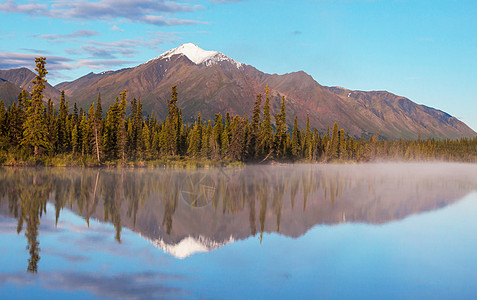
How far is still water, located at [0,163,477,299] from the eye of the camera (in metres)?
15.1

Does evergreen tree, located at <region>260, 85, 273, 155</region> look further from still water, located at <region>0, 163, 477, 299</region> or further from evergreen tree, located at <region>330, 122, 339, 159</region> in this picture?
still water, located at <region>0, 163, 477, 299</region>

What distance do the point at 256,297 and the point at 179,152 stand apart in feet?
348

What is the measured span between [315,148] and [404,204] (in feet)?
420

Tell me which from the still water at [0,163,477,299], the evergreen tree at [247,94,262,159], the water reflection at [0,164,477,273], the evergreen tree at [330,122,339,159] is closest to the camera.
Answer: the still water at [0,163,477,299]

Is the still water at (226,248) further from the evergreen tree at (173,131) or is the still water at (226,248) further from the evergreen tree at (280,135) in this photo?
the evergreen tree at (280,135)

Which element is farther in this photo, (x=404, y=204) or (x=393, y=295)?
(x=404, y=204)

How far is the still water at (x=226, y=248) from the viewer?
15102 mm

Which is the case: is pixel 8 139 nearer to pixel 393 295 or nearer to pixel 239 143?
pixel 239 143

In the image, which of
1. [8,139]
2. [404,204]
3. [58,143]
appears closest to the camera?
[404,204]

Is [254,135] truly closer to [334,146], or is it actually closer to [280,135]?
[280,135]

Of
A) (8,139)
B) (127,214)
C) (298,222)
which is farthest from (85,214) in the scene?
(8,139)

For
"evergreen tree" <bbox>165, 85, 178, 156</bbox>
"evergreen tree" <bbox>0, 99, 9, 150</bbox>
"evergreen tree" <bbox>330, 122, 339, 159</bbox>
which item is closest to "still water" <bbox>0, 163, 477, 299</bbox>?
"evergreen tree" <bbox>0, 99, 9, 150</bbox>

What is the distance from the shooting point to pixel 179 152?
11881 centimetres

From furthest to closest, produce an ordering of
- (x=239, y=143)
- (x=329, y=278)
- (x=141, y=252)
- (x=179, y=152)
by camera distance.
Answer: (x=179, y=152), (x=239, y=143), (x=141, y=252), (x=329, y=278)
